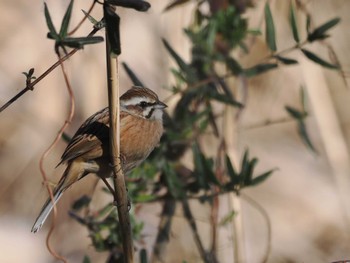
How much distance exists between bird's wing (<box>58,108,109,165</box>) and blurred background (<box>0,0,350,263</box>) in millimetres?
824

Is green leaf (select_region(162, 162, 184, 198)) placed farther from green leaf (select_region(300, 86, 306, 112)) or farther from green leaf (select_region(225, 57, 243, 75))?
green leaf (select_region(300, 86, 306, 112))

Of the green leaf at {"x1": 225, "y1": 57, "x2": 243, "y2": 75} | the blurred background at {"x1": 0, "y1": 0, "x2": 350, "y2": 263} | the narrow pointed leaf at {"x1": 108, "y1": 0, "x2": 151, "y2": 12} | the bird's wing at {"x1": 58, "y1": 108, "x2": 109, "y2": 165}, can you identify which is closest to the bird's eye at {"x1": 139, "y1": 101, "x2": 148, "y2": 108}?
the bird's wing at {"x1": 58, "y1": 108, "x2": 109, "y2": 165}

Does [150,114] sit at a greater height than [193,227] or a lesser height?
greater

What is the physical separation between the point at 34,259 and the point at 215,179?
4.14ft

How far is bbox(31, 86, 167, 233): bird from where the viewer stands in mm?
2143

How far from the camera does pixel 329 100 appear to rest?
3848 mm

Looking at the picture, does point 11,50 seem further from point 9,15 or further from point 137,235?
point 137,235

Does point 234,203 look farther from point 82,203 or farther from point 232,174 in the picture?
point 82,203

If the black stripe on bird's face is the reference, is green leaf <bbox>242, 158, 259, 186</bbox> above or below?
below

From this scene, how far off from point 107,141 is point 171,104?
788mm

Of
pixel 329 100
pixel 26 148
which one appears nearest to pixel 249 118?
pixel 329 100

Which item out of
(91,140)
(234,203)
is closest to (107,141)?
(91,140)

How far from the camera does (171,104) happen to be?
9.59 feet

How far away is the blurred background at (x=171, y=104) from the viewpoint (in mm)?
3424
